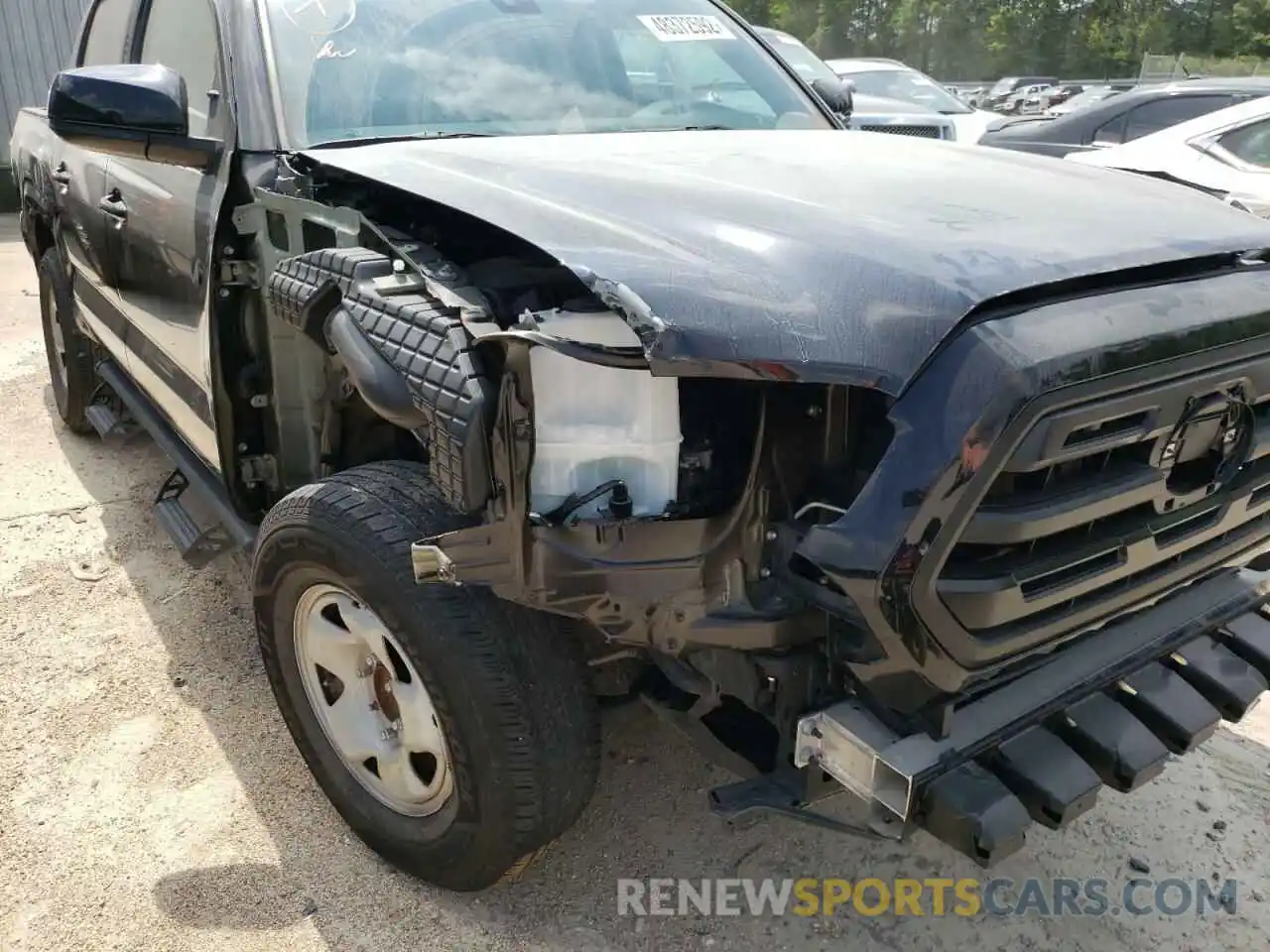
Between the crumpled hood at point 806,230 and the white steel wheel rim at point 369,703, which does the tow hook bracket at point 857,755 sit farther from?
the white steel wheel rim at point 369,703

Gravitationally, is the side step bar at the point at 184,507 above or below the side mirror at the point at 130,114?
below

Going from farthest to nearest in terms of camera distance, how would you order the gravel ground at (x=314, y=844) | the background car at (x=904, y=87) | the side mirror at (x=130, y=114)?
the background car at (x=904, y=87) → the side mirror at (x=130, y=114) → the gravel ground at (x=314, y=844)

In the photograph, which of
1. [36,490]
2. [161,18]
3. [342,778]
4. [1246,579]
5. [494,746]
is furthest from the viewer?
[36,490]

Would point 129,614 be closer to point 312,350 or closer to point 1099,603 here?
point 312,350

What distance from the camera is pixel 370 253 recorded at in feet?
6.69

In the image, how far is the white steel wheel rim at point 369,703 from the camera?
212 cm

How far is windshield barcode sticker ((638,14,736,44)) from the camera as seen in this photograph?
323cm

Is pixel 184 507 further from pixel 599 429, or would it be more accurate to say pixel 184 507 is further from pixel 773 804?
pixel 773 804

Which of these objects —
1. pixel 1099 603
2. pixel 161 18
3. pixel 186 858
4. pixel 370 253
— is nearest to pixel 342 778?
pixel 186 858

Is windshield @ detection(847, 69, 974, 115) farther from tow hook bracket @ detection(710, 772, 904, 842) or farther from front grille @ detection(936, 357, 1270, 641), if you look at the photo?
tow hook bracket @ detection(710, 772, 904, 842)

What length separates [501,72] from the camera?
2.81m

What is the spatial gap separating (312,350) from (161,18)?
1682 millimetres

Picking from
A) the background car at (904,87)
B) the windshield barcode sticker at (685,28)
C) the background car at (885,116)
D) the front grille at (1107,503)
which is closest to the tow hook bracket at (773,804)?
the front grille at (1107,503)

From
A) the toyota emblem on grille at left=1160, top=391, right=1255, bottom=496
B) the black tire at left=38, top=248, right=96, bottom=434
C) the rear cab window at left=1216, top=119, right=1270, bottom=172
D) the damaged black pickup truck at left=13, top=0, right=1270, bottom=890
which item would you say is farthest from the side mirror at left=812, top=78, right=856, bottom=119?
the rear cab window at left=1216, top=119, right=1270, bottom=172
